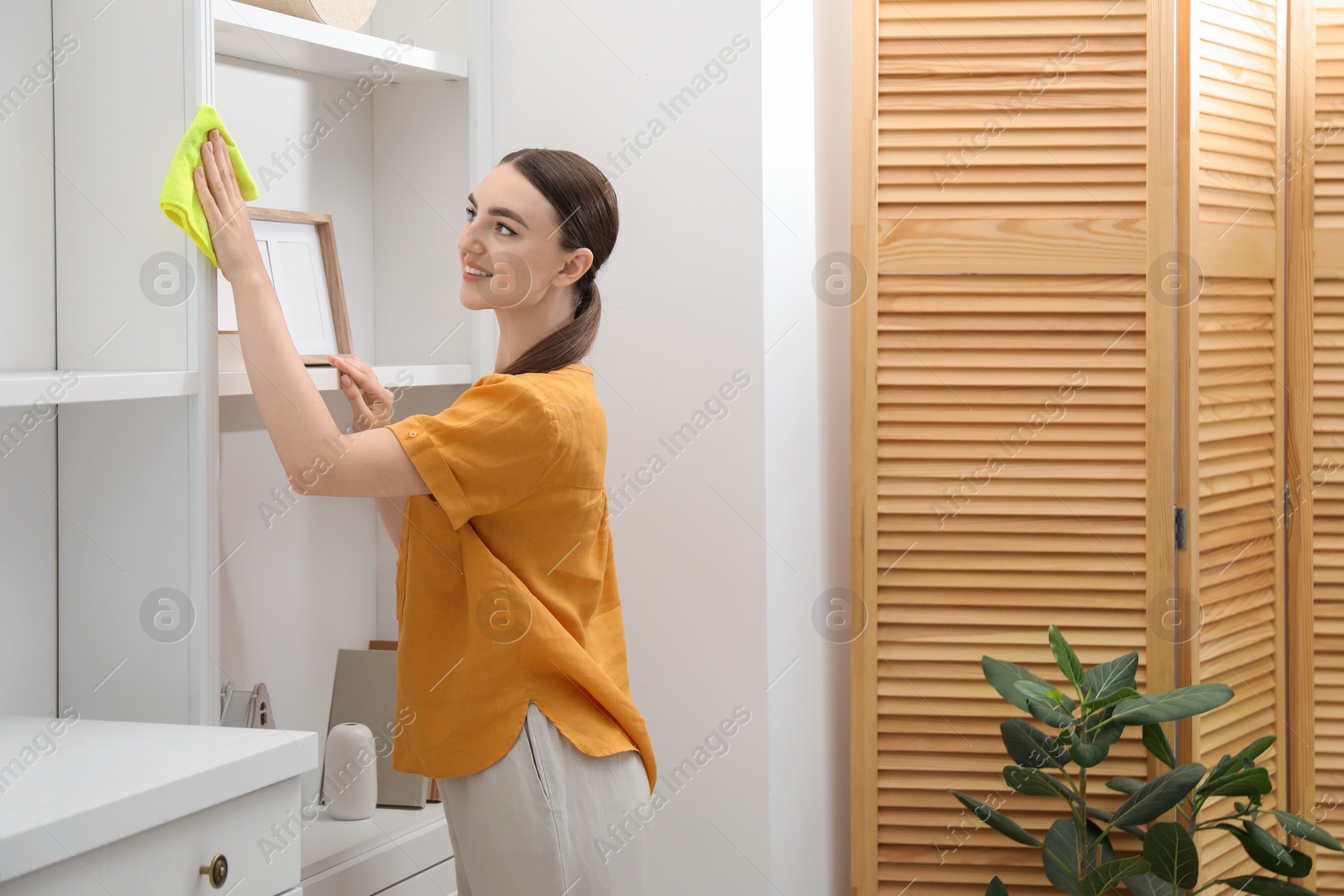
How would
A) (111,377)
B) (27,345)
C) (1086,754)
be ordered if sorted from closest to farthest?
(111,377), (27,345), (1086,754)

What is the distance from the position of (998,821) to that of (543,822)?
91cm

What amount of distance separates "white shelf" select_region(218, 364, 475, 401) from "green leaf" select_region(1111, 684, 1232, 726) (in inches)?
42.7

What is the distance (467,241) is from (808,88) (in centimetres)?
85

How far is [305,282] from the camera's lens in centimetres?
160

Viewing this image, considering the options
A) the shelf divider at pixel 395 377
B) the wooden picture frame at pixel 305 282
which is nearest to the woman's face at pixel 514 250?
the shelf divider at pixel 395 377

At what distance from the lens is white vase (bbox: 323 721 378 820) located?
1.60m

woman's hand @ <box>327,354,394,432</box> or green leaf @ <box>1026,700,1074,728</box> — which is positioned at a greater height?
woman's hand @ <box>327,354,394,432</box>

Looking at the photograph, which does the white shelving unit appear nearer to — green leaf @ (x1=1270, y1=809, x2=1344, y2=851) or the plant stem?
the plant stem

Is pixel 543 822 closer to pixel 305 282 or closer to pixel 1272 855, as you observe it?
pixel 305 282

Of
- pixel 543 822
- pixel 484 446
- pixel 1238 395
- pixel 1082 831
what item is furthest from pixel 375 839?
pixel 1238 395

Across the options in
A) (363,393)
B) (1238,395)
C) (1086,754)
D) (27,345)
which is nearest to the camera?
(27,345)

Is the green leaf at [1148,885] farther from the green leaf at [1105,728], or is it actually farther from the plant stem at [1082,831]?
the green leaf at [1105,728]

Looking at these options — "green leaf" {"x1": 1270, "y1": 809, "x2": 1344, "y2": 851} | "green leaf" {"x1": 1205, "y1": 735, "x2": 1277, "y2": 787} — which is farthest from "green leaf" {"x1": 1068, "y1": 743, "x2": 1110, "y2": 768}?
"green leaf" {"x1": 1270, "y1": 809, "x2": 1344, "y2": 851}

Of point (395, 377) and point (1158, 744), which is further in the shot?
point (1158, 744)
